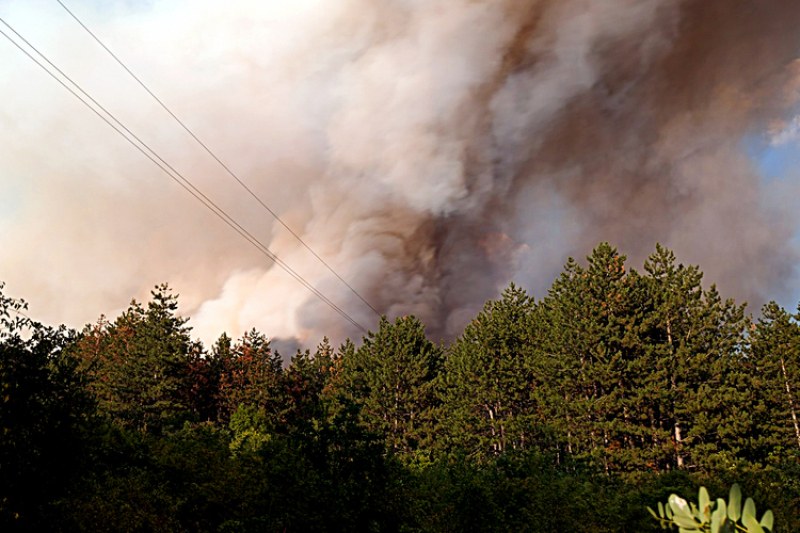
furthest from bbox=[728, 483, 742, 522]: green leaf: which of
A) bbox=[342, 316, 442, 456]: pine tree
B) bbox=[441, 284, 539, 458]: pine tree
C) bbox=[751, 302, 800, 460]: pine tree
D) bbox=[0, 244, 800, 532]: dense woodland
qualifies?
bbox=[342, 316, 442, 456]: pine tree

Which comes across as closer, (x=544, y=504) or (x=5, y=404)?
(x=5, y=404)

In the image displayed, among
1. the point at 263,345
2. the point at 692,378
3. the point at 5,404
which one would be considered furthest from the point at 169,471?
the point at 263,345

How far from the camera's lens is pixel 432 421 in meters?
46.2

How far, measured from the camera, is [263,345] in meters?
58.4

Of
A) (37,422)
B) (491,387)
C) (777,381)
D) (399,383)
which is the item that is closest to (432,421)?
(399,383)

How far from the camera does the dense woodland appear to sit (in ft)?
34.8

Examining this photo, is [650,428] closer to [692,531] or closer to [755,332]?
[755,332]

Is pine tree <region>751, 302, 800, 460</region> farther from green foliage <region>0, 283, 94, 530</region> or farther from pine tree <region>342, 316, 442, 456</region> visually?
green foliage <region>0, 283, 94, 530</region>

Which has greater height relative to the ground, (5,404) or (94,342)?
(94,342)

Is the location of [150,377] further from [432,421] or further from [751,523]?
[751,523]

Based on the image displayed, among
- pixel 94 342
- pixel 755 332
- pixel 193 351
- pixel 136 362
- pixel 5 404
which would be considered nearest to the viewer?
pixel 5 404

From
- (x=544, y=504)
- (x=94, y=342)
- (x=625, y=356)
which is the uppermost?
(x=94, y=342)

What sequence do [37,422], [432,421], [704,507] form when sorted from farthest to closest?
1. [432,421]
2. [37,422]
3. [704,507]

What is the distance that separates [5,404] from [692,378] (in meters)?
33.4
